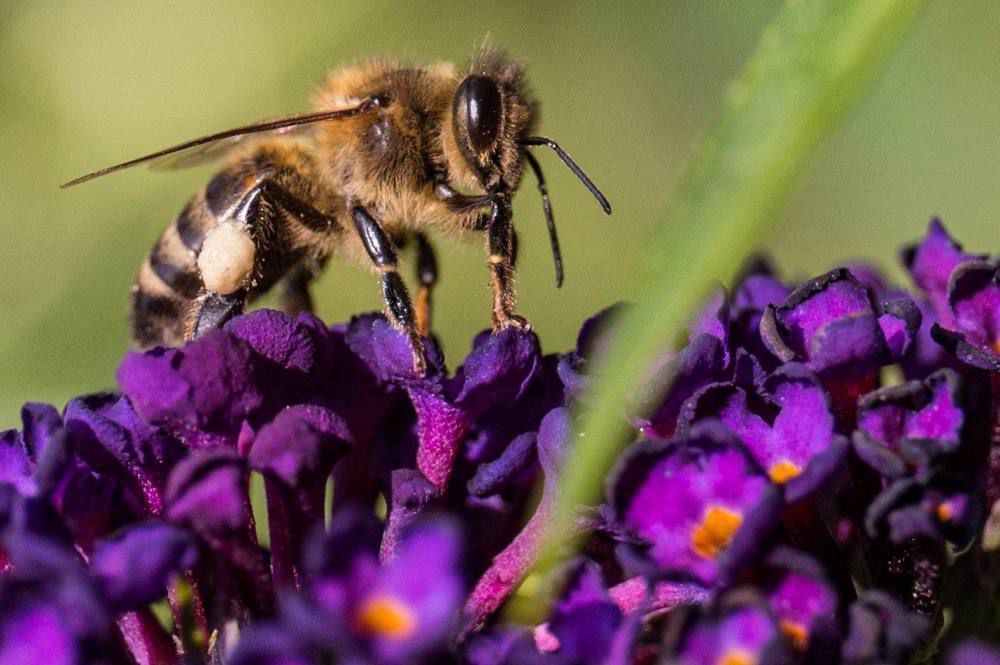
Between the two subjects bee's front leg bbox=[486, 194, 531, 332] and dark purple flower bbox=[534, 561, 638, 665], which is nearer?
dark purple flower bbox=[534, 561, 638, 665]

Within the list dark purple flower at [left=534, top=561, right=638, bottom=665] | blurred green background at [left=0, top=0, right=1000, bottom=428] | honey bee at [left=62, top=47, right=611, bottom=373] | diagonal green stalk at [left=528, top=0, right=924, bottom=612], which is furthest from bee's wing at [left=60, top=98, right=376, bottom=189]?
diagonal green stalk at [left=528, top=0, right=924, bottom=612]

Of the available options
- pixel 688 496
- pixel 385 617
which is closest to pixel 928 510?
pixel 688 496

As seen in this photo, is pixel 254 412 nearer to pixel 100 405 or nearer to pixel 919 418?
pixel 100 405

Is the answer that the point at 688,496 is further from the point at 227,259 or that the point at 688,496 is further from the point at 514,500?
the point at 227,259

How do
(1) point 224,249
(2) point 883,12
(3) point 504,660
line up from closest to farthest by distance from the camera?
(2) point 883,12 < (3) point 504,660 < (1) point 224,249

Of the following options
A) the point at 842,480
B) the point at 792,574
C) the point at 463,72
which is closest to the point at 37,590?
the point at 792,574

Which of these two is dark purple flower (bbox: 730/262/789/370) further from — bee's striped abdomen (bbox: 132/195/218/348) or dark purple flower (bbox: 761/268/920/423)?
bee's striped abdomen (bbox: 132/195/218/348)
